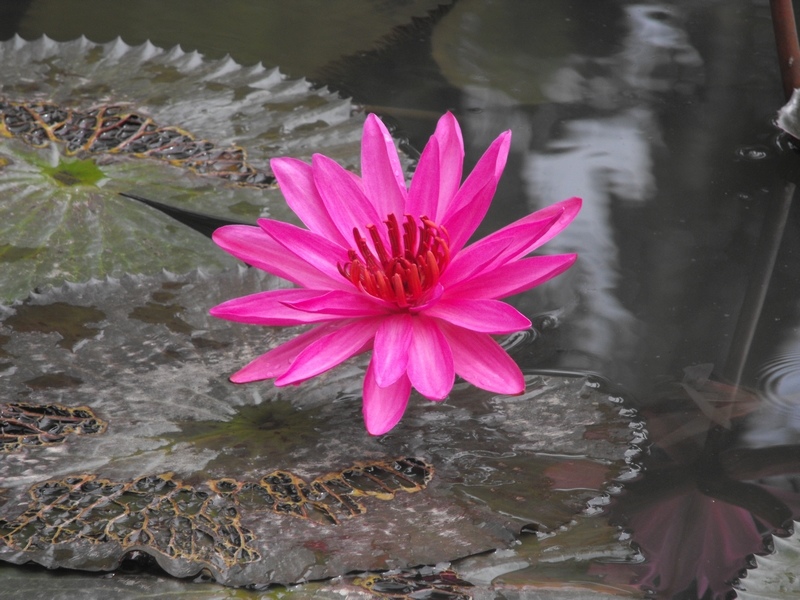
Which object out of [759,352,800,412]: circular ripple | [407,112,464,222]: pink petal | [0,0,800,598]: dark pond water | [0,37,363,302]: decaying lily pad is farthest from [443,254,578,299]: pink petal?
[0,37,363,302]: decaying lily pad

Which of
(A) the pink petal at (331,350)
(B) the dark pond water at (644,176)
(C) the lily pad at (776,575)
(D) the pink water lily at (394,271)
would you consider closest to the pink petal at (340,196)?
(D) the pink water lily at (394,271)

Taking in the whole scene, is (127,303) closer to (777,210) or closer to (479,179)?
(479,179)

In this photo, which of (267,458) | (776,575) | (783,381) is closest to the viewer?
(776,575)

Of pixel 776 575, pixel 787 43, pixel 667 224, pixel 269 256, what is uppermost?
pixel 787 43

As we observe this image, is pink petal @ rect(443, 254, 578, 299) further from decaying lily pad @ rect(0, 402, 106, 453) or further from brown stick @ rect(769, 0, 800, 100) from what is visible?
brown stick @ rect(769, 0, 800, 100)

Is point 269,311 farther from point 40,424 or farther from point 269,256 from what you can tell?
point 40,424

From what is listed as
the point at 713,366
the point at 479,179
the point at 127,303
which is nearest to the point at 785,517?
the point at 713,366

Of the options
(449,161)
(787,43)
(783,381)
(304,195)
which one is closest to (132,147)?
(304,195)

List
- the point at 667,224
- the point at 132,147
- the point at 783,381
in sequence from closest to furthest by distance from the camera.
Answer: the point at 783,381
the point at 667,224
the point at 132,147
